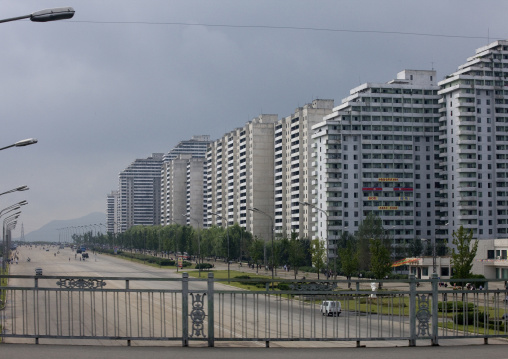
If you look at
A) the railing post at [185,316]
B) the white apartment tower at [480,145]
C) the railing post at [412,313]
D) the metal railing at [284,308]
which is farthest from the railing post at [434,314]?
the white apartment tower at [480,145]

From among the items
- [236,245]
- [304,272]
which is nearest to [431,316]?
[304,272]

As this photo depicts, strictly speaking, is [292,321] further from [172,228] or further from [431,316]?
[172,228]

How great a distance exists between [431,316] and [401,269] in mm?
98899

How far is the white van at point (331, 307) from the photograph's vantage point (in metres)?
16.8

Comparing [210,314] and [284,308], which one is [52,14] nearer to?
[210,314]

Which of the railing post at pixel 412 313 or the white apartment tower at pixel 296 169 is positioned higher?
the white apartment tower at pixel 296 169

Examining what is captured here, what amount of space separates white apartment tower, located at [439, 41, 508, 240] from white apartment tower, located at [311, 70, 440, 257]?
6.87 m

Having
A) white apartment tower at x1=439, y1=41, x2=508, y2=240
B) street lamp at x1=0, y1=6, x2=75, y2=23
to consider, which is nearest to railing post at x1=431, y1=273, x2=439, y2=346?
street lamp at x1=0, y1=6, x2=75, y2=23

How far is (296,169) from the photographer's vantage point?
495 feet

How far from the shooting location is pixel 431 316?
1584cm

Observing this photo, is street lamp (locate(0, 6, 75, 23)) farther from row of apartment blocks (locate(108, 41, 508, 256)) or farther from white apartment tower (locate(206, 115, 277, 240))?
white apartment tower (locate(206, 115, 277, 240))

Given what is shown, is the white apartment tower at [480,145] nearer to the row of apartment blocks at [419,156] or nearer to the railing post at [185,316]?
the row of apartment blocks at [419,156]

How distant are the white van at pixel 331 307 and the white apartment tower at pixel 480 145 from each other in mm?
103619

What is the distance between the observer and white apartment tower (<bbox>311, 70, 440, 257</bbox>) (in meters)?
124
